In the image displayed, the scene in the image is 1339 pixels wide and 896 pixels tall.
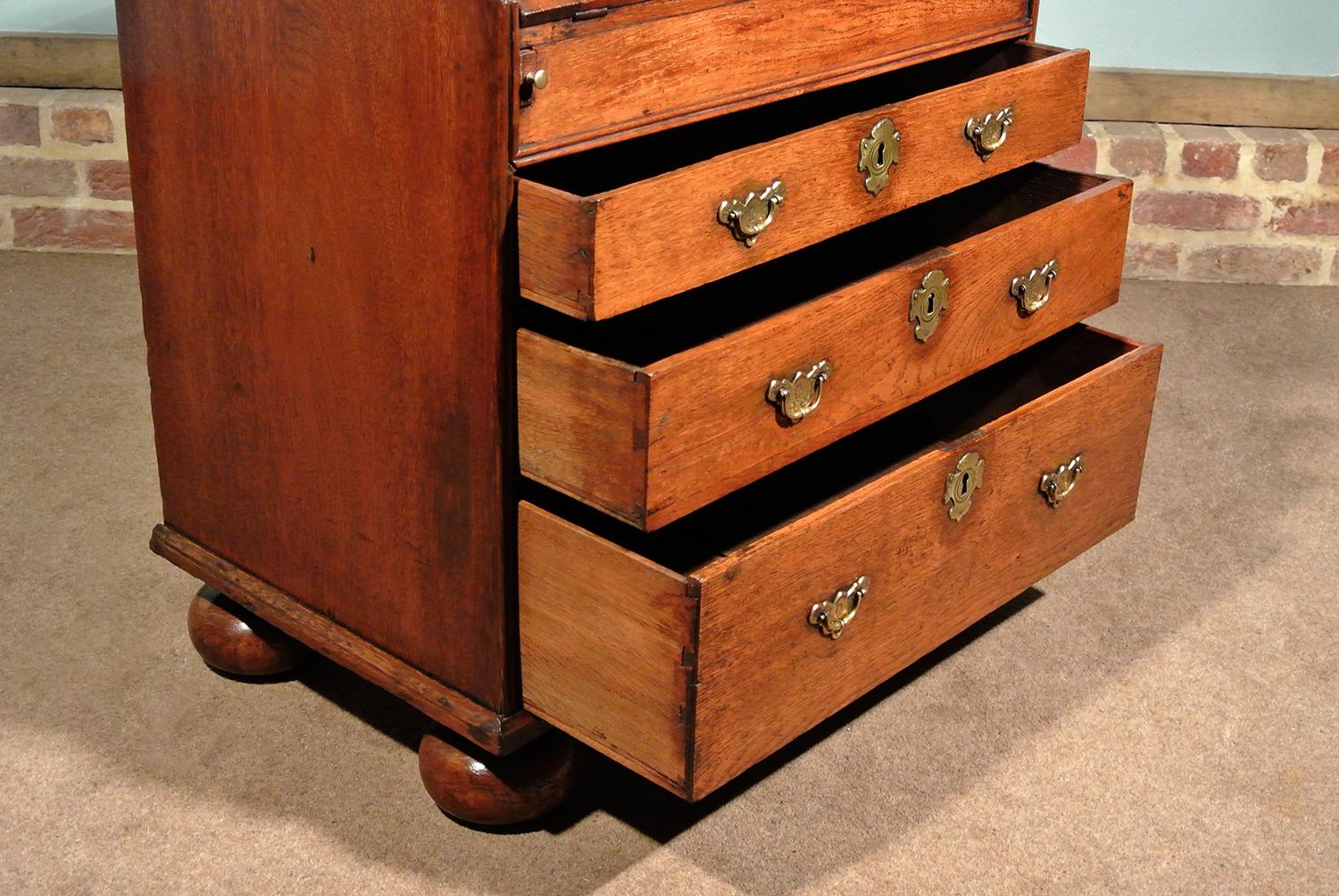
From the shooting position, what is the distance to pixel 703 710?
1.35m

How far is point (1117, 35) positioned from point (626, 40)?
5.92 feet

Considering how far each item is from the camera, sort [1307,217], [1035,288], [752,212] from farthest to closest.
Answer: [1307,217], [1035,288], [752,212]

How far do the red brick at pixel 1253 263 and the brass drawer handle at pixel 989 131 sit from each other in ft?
4.44

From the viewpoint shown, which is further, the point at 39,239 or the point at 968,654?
the point at 39,239

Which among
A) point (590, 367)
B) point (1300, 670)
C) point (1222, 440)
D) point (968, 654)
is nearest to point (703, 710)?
point (590, 367)

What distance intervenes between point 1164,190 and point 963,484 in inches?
56.4

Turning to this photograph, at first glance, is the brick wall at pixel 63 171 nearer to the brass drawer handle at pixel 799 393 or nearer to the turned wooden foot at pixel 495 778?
the turned wooden foot at pixel 495 778

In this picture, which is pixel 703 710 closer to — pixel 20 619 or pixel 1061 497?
pixel 1061 497

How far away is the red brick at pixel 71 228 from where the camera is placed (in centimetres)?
281

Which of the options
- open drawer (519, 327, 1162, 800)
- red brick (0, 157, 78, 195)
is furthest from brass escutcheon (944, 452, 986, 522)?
red brick (0, 157, 78, 195)

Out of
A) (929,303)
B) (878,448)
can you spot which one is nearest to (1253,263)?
(878,448)

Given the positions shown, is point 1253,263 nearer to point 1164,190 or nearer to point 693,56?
point 1164,190

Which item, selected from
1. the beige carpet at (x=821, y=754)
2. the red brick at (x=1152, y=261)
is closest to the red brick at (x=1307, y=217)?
the red brick at (x=1152, y=261)

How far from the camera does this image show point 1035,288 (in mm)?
1668
